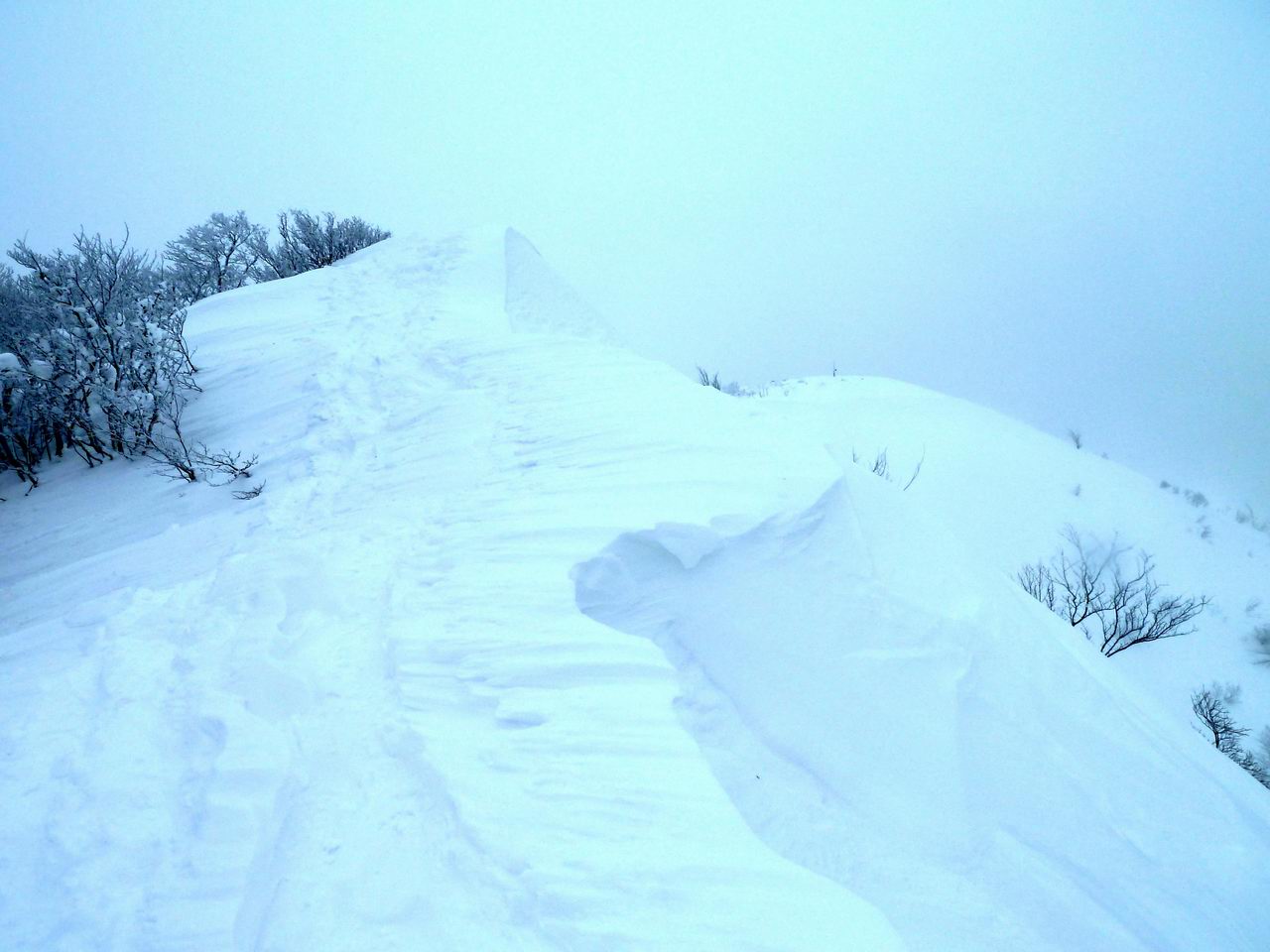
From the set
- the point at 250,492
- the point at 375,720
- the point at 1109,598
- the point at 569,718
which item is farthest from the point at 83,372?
the point at 1109,598

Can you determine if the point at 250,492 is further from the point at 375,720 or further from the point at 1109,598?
the point at 1109,598

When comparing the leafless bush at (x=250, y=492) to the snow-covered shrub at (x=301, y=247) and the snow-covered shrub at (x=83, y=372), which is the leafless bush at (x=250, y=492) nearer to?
the snow-covered shrub at (x=83, y=372)

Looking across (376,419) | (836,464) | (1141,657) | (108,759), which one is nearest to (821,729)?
(836,464)

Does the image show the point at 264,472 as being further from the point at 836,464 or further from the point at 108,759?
the point at 836,464

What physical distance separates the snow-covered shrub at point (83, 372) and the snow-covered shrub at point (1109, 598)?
1092 centimetres

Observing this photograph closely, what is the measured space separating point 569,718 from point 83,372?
6173mm

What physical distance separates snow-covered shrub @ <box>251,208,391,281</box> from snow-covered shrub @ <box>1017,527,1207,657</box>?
16380mm

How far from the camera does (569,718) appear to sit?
225 cm

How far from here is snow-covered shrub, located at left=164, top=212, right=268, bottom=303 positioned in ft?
42.6

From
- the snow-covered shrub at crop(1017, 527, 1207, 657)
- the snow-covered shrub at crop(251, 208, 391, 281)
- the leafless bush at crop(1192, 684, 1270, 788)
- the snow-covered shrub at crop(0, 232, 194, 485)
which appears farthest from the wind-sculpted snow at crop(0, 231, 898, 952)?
the snow-covered shrub at crop(251, 208, 391, 281)

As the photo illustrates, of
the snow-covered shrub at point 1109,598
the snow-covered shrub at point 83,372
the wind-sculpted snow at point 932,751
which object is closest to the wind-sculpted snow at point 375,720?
the wind-sculpted snow at point 932,751

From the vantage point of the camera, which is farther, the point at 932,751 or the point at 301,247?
the point at 301,247

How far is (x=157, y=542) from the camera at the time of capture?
154 inches

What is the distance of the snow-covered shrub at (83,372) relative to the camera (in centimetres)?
514
